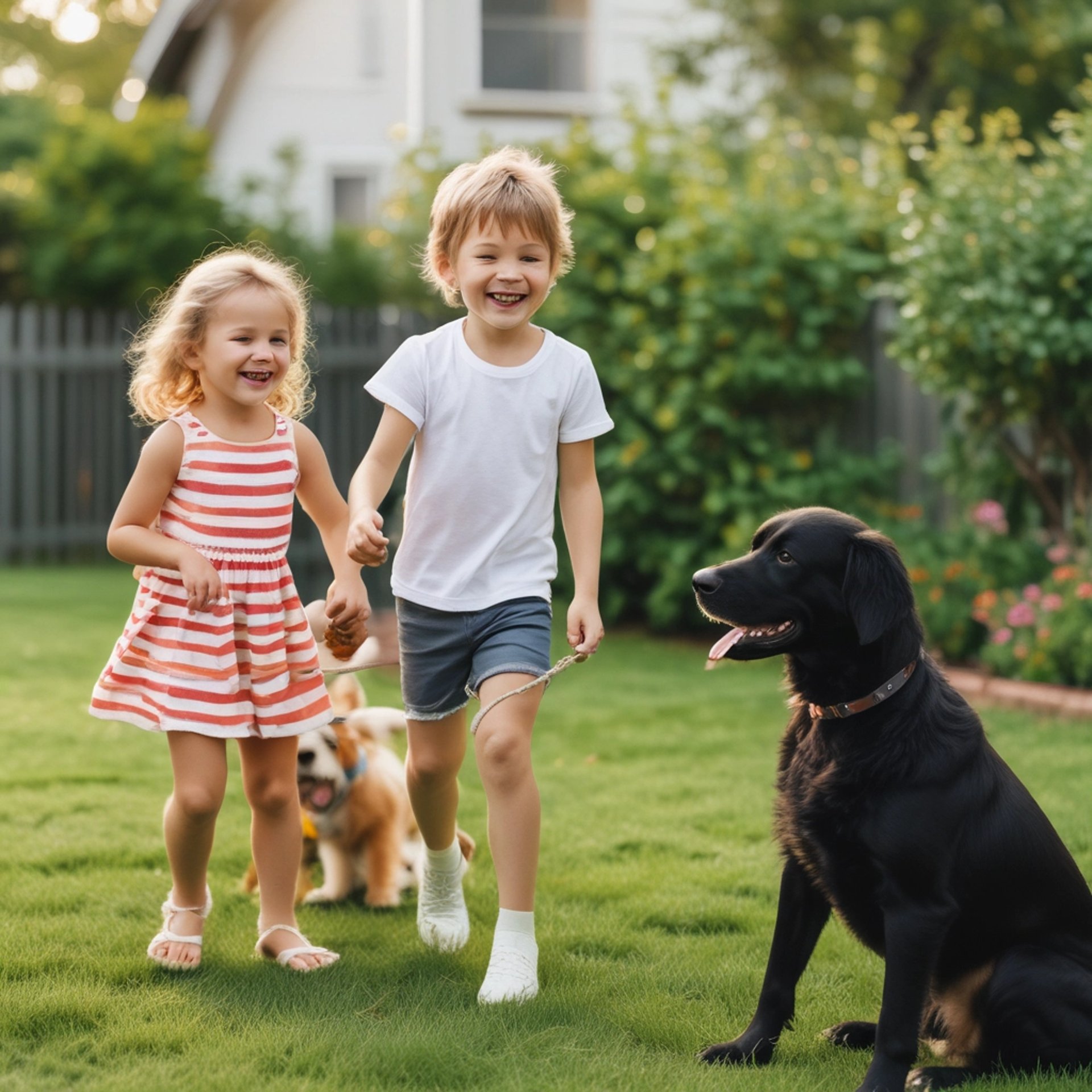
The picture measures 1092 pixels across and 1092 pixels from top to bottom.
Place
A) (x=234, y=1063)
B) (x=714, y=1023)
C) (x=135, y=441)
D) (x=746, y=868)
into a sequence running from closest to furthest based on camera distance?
(x=234, y=1063) → (x=714, y=1023) → (x=746, y=868) → (x=135, y=441)

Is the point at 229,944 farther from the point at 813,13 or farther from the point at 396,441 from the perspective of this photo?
the point at 813,13

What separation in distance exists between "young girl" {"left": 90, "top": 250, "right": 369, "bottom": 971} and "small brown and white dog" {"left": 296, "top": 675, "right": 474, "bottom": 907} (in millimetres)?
507

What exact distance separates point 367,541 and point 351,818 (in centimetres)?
139

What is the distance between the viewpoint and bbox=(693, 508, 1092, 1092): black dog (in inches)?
108

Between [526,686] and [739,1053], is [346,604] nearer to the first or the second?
[526,686]

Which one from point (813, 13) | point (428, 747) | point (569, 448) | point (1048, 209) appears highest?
point (813, 13)

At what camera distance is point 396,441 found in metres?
3.39

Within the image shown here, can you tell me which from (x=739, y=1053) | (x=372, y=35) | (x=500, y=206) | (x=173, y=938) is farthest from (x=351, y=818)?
(x=372, y=35)

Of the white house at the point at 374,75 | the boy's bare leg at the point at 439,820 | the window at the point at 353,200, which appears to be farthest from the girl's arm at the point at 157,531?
the window at the point at 353,200

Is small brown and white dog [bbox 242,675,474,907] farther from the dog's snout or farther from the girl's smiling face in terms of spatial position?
the dog's snout

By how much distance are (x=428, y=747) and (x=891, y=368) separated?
21.5ft

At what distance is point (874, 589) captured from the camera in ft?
9.14

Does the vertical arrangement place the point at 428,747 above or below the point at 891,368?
below

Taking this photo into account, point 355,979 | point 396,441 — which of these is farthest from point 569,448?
point 355,979
